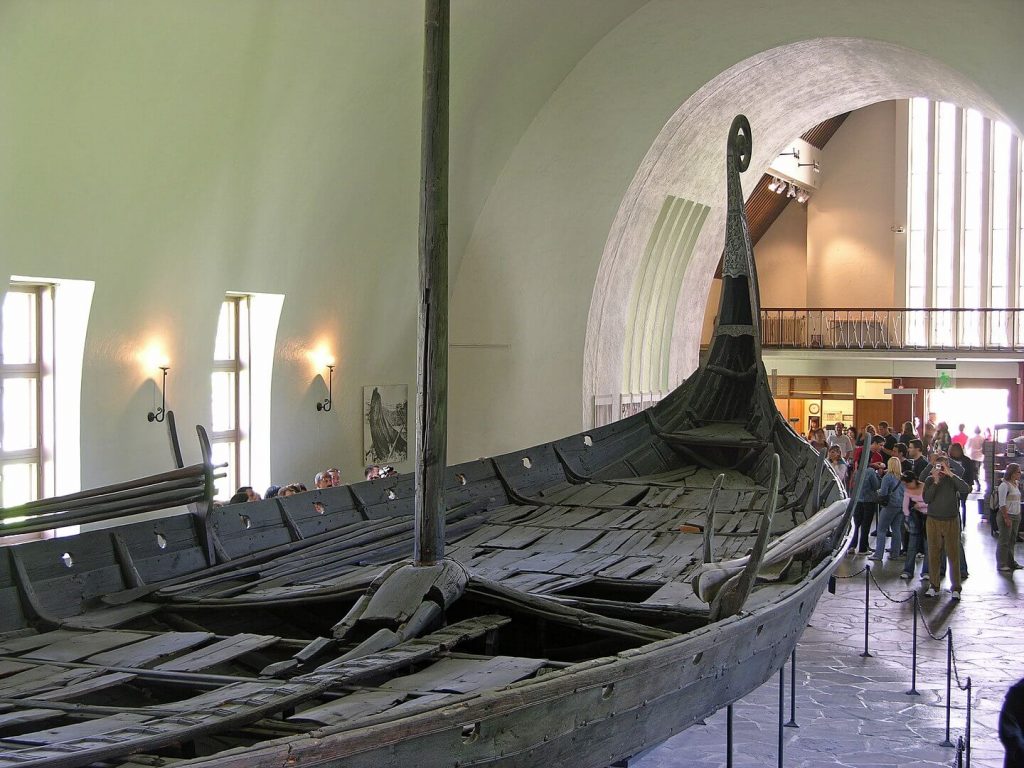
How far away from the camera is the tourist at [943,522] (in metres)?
10.2

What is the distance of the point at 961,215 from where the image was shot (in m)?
26.0

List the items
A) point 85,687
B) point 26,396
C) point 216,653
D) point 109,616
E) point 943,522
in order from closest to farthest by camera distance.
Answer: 1. point 85,687
2. point 216,653
3. point 109,616
4. point 26,396
5. point 943,522

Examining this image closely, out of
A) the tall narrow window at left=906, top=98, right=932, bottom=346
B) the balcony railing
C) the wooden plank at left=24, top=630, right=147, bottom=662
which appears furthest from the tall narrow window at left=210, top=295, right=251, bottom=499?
the tall narrow window at left=906, top=98, right=932, bottom=346

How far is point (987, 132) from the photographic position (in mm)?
25578

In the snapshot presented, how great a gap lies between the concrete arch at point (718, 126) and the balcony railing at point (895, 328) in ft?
26.2

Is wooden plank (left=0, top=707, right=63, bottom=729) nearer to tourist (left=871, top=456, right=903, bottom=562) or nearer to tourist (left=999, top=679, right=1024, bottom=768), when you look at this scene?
tourist (left=999, top=679, right=1024, bottom=768)

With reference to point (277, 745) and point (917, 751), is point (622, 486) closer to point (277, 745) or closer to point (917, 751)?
point (917, 751)

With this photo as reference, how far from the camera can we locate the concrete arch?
13.0 metres

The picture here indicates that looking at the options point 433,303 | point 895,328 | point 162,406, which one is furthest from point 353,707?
point 895,328

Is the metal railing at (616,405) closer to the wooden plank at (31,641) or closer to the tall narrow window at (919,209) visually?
the wooden plank at (31,641)

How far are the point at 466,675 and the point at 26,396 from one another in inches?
263

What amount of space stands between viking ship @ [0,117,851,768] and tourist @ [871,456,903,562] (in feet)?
16.0

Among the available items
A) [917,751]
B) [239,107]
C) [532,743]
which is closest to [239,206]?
[239,107]

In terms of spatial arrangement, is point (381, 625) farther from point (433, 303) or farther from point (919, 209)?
point (919, 209)
